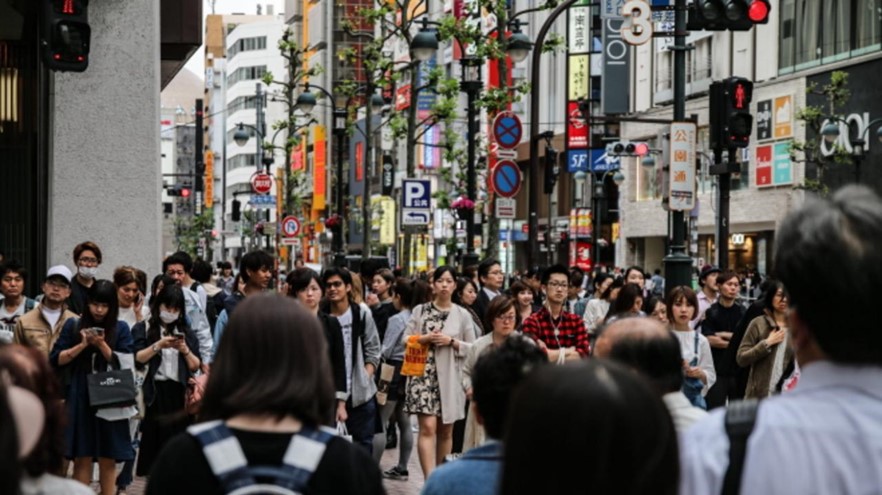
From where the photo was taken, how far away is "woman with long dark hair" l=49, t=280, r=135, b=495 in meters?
10.9

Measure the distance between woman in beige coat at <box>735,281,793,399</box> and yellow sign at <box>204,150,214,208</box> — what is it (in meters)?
138

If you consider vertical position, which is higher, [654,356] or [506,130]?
[506,130]

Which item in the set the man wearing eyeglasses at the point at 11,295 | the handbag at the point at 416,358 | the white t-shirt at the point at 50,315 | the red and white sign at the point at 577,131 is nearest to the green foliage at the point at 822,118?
the red and white sign at the point at 577,131

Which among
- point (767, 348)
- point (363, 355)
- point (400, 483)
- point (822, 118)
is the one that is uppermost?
point (822, 118)

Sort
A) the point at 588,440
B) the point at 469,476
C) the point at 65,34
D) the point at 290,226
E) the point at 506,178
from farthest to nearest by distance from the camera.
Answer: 1. the point at 290,226
2. the point at 506,178
3. the point at 65,34
4. the point at 469,476
5. the point at 588,440

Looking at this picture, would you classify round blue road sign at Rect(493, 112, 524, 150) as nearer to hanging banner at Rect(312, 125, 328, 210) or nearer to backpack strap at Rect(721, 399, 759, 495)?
backpack strap at Rect(721, 399, 759, 495)

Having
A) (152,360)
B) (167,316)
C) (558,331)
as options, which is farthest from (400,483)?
(167,316)

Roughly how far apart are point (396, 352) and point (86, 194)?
4.53 metres

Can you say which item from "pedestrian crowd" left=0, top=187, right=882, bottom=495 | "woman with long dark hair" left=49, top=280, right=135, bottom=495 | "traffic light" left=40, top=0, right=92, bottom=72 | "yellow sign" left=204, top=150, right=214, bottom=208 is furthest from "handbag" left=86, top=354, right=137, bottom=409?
"yellow sign" left=204, top=150, right=214, bottom=208

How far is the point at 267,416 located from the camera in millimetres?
4109

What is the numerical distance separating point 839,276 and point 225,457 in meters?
1.57

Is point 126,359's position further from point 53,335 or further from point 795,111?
point 795,111

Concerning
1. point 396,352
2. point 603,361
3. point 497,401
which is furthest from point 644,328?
point 396,352

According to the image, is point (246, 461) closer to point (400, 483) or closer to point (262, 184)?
point (400, 483)
